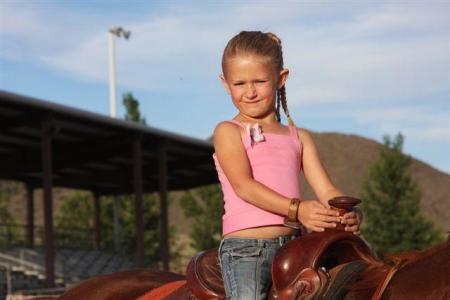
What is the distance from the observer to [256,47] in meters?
3.04

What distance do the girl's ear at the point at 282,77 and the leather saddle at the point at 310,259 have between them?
0.65 metres

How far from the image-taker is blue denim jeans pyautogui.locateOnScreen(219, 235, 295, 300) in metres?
2.89

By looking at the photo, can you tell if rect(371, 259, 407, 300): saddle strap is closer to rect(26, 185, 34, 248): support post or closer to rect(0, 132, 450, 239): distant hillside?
rect(26, 185, 34, 248): support post

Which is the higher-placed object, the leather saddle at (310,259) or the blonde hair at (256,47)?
the blonde hair at (256,47)

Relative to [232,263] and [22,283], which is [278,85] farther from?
[22,283]

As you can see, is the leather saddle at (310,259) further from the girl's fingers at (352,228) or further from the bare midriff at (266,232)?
the bare midriff at (266,232)

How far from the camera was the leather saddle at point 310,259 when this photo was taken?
2.64 metres

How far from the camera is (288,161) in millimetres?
3082

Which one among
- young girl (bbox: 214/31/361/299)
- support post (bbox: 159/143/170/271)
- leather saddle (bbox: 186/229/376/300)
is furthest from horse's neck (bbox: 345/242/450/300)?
support post (bbox: 159/143/170/271)

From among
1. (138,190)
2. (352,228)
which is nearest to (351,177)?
(138,190)

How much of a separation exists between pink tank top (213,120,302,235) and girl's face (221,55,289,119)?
3.4 inches

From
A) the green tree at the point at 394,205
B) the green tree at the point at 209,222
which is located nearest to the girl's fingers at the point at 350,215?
the green tree at the point at 394,205

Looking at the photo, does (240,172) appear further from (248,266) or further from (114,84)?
(114,84)

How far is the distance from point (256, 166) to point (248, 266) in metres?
0.37
